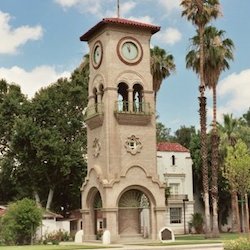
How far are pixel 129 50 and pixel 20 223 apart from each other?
48.4 feet

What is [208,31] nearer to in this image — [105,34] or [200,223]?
[105,34]

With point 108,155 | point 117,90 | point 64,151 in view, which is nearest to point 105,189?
point 108,155

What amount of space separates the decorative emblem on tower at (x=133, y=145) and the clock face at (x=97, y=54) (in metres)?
6.27

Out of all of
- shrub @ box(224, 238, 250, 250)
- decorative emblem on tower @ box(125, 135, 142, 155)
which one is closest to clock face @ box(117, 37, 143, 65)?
decorative emblem on tower @ box(125, 135, 142, 155)

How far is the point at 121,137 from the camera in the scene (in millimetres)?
39844

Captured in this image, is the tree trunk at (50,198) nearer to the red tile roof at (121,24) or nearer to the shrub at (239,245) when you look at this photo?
the red tile roof at (121,24)

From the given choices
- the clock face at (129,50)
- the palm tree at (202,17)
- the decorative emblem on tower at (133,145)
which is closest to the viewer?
the decorative emblem on tower at (133,145)

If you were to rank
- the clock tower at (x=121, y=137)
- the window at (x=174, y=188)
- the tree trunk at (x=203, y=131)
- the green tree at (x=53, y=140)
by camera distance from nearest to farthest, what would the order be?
the clock tower at (x=121, y=137) → the tree trunk at (x=203, y=131) → the green tree at (x=53, y=140) → the window at (x=174, y=188)

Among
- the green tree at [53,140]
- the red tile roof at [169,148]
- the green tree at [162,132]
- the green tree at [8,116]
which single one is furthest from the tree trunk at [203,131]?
the green tree at [162,132]

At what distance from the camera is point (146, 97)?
41.6 m

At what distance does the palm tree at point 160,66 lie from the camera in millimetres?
50562

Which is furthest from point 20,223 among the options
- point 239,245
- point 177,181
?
point 177,181

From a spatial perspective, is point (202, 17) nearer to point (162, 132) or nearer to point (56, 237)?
point (56, 237)

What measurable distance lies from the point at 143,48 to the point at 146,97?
3739 millimetres
